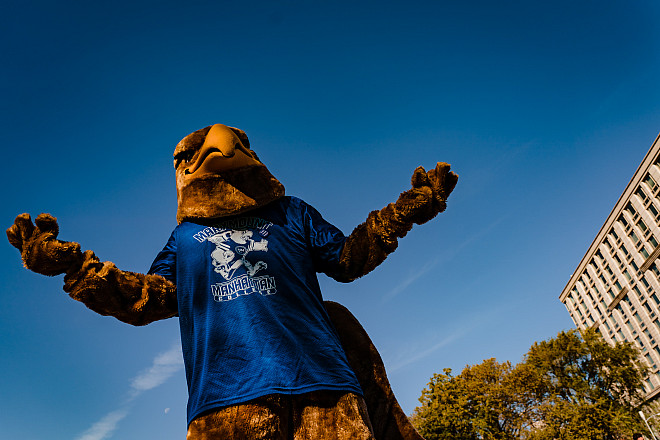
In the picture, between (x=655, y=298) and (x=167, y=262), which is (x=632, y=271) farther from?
(x=167, y=262)

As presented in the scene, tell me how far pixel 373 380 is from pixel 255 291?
829mm

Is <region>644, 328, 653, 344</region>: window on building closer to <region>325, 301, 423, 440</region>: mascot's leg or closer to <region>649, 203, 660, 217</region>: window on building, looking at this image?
<region>649, 203, 660, 217</region>: window on building

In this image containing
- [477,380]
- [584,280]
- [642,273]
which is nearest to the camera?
[477,380]

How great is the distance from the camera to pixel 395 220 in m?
2.22

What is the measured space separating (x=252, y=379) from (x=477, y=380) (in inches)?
930

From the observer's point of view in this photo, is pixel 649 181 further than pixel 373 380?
Yes

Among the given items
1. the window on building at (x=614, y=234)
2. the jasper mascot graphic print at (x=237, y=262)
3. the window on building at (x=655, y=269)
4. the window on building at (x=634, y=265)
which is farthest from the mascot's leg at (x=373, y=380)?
the window on building at (x=614, y=234)

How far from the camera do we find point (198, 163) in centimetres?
281

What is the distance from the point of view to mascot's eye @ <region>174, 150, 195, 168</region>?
2.98m

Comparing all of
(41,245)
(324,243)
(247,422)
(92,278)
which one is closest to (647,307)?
(324,243)

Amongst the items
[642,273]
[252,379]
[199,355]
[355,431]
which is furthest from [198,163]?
[642,273]

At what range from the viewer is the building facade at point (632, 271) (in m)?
37.5

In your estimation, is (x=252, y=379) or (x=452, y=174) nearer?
(x=252, y=379)

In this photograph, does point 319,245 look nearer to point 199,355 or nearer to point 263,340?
point 263,340
